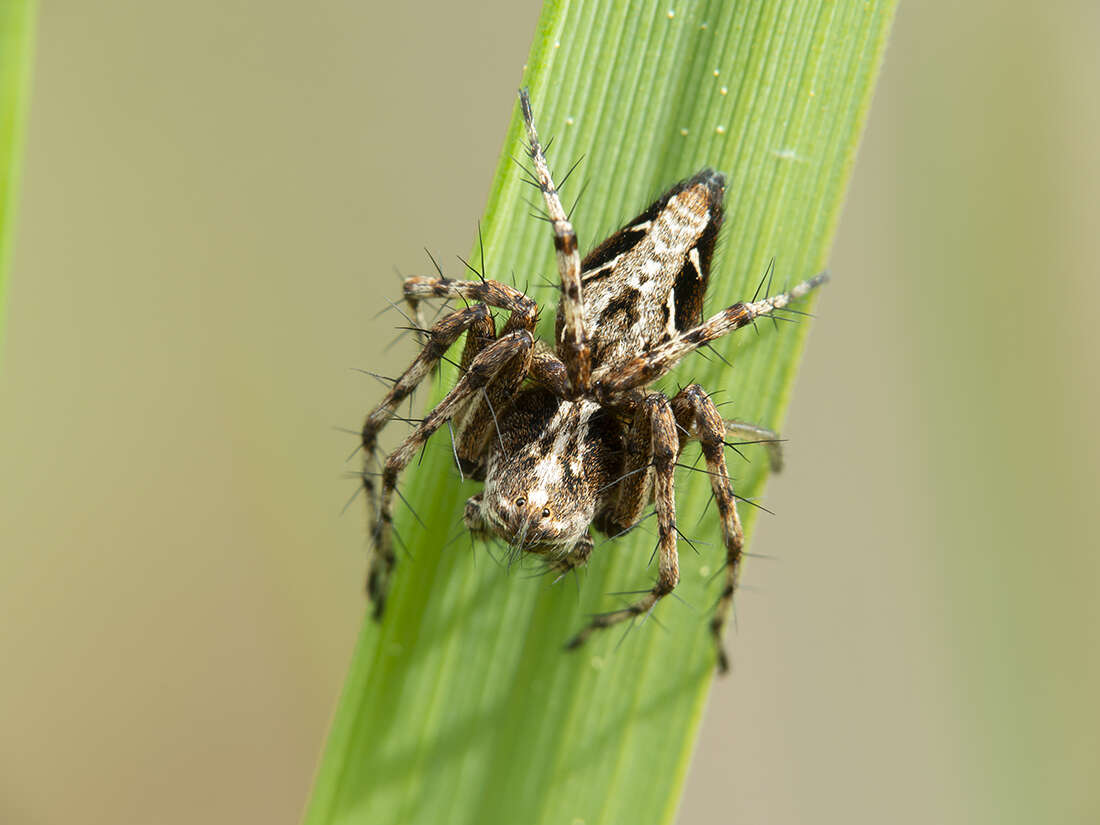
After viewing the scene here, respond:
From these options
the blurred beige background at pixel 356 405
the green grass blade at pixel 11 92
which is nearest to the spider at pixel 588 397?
the green grass blade at pixel 11 92

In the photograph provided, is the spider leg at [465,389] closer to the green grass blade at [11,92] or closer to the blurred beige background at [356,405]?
the green grass blade at [11,92]

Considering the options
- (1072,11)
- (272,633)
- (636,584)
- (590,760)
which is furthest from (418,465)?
(1072,11)

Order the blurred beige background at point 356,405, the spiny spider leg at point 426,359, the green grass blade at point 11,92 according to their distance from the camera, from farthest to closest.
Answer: the blurred beige background at point 356,405 → the spiny spider leg at point 426,359 → the green grass blade at point 11,92

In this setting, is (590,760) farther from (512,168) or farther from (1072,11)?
(1072,11)

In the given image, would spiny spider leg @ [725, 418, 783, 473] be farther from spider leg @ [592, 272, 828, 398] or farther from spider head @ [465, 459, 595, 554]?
spider head @ [465, 459, 595, 554]

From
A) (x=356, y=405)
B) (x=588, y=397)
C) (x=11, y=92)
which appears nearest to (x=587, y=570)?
(x=588, y=397)

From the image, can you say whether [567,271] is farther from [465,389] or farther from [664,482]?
[664,482]
